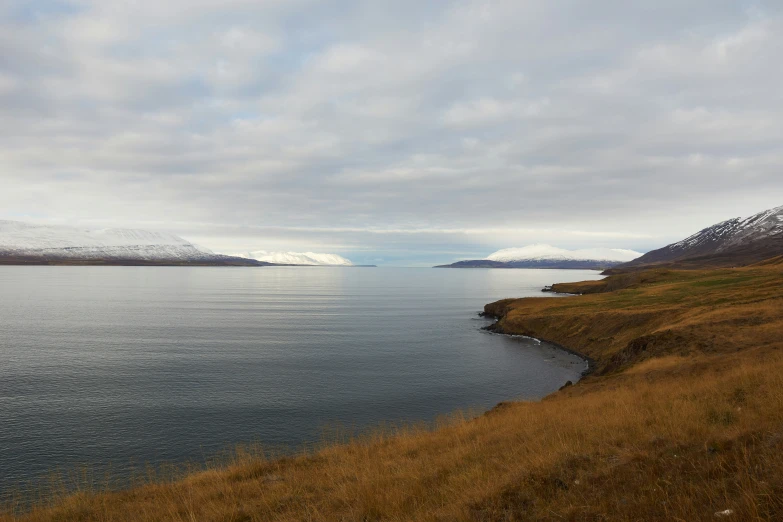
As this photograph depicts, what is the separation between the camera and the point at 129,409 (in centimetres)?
3198

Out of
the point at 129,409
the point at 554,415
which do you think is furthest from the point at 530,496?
the point at 129,409

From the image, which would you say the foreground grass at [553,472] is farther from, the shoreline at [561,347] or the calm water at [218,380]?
the shoreline at [561,347]

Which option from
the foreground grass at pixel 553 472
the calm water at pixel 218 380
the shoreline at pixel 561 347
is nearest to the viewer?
the foreground grass at pixel 553 472

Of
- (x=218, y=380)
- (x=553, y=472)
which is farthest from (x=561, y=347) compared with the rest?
(x=553, y=472)

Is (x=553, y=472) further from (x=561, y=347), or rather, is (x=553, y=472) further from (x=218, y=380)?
(x=561, y=347)

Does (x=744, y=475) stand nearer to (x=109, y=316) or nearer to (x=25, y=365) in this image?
(x=25, y=365)

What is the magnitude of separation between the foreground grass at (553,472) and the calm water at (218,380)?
12.6m

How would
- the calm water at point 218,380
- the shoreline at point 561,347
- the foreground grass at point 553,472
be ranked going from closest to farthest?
the foreground grass at point 553,472 → the calm water at point 218,380 → the shoreline at point 561,347

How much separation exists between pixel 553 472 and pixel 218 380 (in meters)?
36.2

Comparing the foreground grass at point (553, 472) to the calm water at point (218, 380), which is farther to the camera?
the calm water at point (218, 380)

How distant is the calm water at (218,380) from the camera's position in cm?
2711

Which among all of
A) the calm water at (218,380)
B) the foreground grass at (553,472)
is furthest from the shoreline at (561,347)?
the foreground grass at (553,472)

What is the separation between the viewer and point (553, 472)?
32.8 feet

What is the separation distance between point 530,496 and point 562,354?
49.4 m
